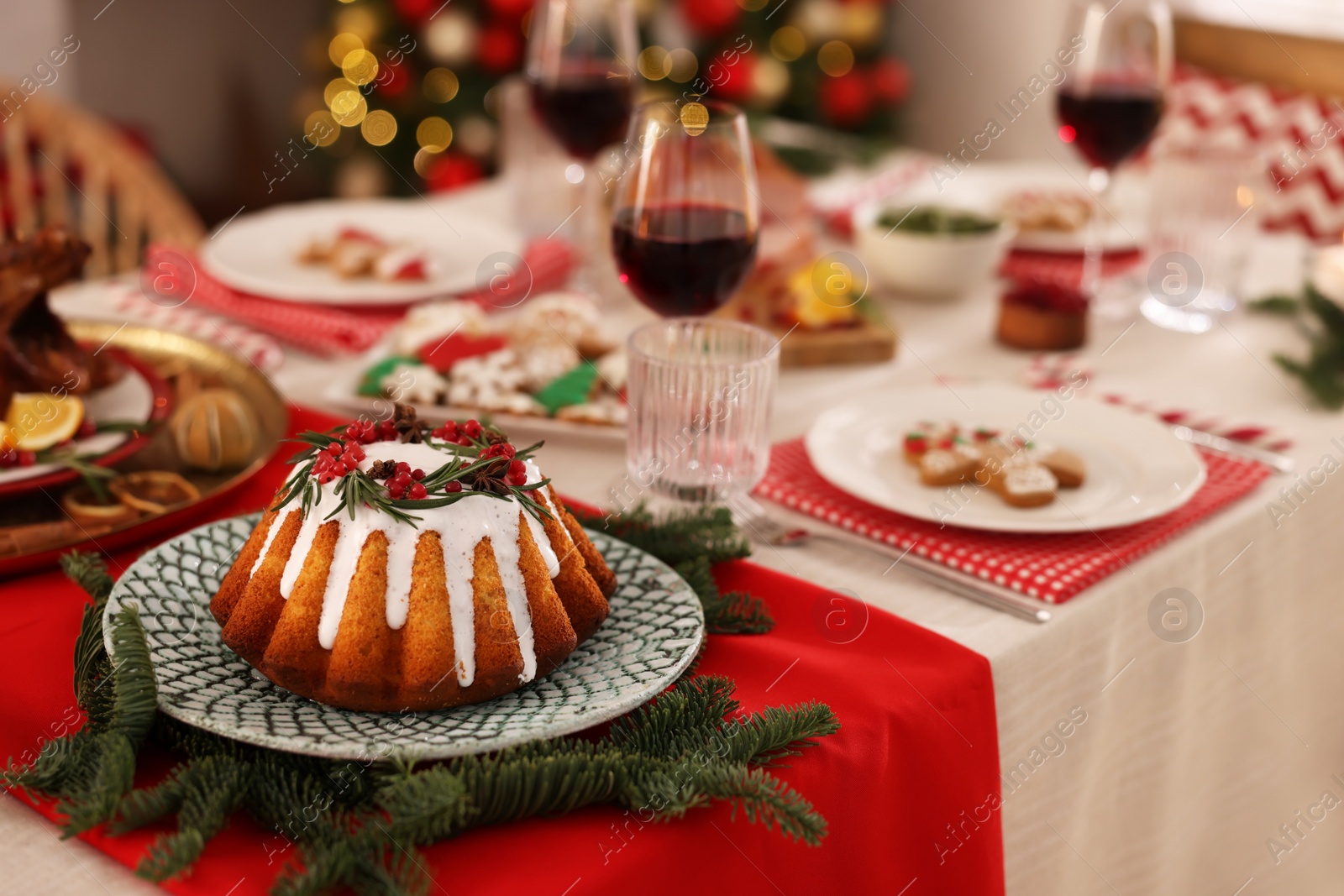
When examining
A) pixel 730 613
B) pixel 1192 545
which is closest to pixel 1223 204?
pixel 1192 545

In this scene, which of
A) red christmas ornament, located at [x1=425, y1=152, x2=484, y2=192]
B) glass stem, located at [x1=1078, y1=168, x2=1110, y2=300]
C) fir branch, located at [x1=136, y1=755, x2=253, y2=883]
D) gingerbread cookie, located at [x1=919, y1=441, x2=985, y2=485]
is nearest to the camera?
fir branch, located at [x1=136, y1=755, x2=253, y2=883]

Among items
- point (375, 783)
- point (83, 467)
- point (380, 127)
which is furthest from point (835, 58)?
point (375, 783)

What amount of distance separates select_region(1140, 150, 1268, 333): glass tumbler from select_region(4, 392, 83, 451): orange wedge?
1369 millimetres

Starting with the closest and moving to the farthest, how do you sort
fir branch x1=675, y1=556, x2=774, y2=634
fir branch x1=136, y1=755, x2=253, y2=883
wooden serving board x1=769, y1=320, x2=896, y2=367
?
fir branch x1=136, y1=755, x2=253, y2=883 → fir branch x1=675, y1=556, x2=774, y2=634 → wooden serving board x1=769, y1=320, x2=896, y2=367

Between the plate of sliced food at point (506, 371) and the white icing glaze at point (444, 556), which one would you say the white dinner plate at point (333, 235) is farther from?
the white icing glaze at point (444, 556)

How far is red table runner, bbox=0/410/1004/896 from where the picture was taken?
0.71 metres

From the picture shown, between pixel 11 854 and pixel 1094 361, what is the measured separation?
1.34m

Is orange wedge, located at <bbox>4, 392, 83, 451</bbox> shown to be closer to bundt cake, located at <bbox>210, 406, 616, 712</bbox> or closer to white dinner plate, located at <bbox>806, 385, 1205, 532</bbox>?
bundt cake, located at <bbox>210, 406, 616, 712</bbox>

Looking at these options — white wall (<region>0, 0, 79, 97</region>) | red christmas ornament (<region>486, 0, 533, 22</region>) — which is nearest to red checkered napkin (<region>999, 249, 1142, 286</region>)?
red christmas ornament (<region>486, 0, 533, 22</region>)

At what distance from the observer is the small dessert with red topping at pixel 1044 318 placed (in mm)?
1621

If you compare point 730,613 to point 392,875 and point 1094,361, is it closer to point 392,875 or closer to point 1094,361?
point 392,875

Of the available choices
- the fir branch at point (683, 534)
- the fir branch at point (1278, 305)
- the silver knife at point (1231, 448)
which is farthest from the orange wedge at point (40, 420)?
the fir branch at point (1278, 305)

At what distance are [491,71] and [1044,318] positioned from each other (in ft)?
9.02

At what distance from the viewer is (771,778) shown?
2.47 feet
